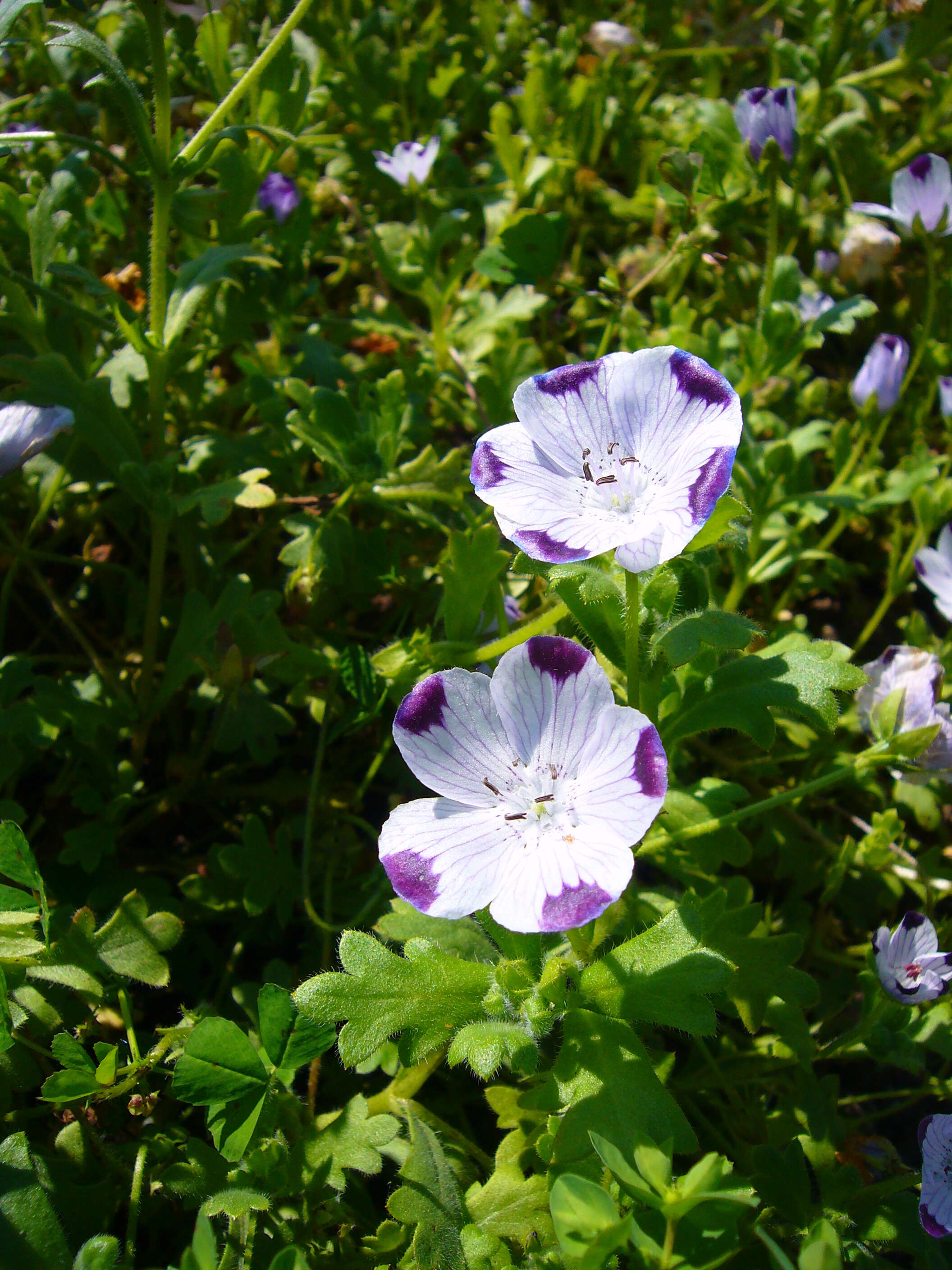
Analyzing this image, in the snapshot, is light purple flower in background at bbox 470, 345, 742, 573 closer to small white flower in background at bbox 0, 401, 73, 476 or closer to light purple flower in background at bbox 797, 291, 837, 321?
small white flower in background at bbox 0, 401, 73, 476

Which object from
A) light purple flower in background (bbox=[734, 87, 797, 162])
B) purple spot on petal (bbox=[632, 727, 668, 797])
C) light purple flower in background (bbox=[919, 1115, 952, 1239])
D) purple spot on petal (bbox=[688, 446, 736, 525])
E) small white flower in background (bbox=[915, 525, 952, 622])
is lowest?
light purple flower in background (bbox=[919, 1115, 952, 1239])

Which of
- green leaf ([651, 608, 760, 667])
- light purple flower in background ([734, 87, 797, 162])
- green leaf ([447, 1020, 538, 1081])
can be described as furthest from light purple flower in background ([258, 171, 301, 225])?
green leaf ([447, 1020, 538, 1081])

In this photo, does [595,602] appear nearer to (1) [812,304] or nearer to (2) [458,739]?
(2) [458,739]

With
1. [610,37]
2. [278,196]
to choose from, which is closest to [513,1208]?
[278,196]

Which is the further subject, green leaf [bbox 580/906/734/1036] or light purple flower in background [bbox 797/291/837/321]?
light purple flower in background [bbox 797/291/837/321]

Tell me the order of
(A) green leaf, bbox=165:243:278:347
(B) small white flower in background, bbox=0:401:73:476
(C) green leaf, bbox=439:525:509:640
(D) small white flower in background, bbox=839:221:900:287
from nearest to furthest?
(C) green leaf, bbox=439:525:509:640, (B) small white flower in background, bbox=0:401:73:476, (A) green leaf, bbox=165:243:278:347, (D) small white flower in background, bbox=839:221:900:287

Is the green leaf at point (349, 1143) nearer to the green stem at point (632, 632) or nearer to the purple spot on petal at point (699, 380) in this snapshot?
the green stem at point (632, 632)

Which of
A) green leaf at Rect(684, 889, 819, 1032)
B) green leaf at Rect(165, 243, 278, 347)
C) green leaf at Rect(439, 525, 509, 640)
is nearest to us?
green leaf at Rect(684, 889, 819, 1032)

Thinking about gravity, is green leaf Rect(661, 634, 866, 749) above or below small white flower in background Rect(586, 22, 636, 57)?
below

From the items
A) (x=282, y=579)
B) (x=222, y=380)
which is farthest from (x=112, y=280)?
(x=282, y=579)
